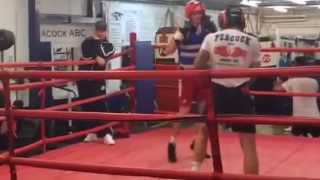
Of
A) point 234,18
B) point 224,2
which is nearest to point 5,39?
point 234,18

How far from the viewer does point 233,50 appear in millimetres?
3369

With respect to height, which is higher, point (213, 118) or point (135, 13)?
point (135, 13)

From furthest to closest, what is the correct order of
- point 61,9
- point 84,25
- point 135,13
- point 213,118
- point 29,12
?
1. point 135,13
2. point 84,25
3. point 61,9
4. point 29,12
5. point 213,118

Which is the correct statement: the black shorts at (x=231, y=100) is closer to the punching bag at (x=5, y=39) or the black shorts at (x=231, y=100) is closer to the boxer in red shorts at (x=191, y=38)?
the boxer in red shorts at (x=191, y=38)

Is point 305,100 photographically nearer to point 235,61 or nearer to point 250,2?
point 235,61

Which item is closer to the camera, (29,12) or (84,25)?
(29,12)

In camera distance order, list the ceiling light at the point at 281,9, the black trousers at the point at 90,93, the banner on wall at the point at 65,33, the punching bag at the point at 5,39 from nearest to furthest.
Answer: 1. the punching bag at the point at 5,39
2. the black trousers at the point at 90,93
3. the banner on wall at the point at 65,33
4. the ceiling light at the point at 281,9

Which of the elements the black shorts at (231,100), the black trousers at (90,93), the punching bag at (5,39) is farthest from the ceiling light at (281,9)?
the black shorts at (231,100)

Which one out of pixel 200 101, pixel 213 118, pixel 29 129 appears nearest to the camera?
pixel 213 118

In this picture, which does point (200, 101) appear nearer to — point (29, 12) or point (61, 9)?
point (29, 12)

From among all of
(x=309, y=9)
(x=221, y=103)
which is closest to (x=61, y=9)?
(x=221, y=103)

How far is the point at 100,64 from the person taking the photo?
20.1 feet

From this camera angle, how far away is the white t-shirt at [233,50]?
3336mm

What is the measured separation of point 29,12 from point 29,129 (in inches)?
89.7
